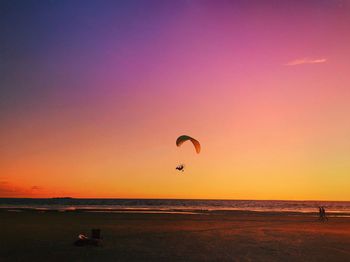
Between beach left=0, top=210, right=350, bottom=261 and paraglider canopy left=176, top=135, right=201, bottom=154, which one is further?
paraglider canopy left=176, top=135, right=201, bottom=154

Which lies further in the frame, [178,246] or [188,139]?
[188,139]

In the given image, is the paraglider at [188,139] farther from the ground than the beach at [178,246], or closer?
farther from the ground

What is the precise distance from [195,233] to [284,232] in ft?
21.1

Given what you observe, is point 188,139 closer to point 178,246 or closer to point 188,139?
point 188,139

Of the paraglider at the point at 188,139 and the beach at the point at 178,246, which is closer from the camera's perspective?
the beach at the point at 178,246

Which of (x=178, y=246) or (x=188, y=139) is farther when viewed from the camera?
(x=188, y=139)

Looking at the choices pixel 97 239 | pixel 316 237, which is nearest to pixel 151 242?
pixel 97 239

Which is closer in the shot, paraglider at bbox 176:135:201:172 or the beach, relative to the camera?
the beach

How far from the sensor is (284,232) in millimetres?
29906

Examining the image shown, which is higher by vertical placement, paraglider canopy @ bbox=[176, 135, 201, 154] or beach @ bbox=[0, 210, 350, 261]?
paraglider canopy @ bbox=[176, 135, 201, 154]

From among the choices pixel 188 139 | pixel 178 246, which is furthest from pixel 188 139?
pixel 178 246

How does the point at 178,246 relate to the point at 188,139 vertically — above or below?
below

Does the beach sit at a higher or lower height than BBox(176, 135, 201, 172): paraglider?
lower

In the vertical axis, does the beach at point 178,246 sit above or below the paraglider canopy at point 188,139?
below
